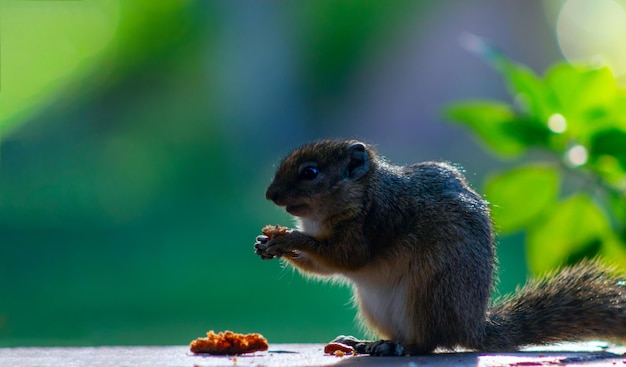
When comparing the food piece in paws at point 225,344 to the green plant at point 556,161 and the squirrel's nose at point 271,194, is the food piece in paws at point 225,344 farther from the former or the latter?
the green plant at point 556,161

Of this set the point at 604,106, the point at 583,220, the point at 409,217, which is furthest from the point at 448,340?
the point at 604,106

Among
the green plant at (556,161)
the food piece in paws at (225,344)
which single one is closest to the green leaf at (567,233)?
the green plant at (556,161)

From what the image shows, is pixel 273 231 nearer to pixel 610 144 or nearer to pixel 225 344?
pixel 225 344

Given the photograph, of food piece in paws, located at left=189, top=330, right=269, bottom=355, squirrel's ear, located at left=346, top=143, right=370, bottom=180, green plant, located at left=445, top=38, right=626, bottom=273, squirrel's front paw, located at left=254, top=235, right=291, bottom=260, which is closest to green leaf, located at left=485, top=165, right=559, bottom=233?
green plant, located at left=445, top=38, right=626, bottom=273

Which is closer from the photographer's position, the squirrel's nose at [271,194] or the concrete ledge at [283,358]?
the concrete ledge at [283,358]

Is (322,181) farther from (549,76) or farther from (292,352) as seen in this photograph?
(549,76)

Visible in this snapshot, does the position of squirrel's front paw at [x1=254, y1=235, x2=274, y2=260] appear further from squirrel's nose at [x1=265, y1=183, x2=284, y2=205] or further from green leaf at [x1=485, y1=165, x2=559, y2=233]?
Result: green leaf at [x1=485, y1=165, x2=559, y2=233]

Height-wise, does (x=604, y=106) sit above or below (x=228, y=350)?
above
